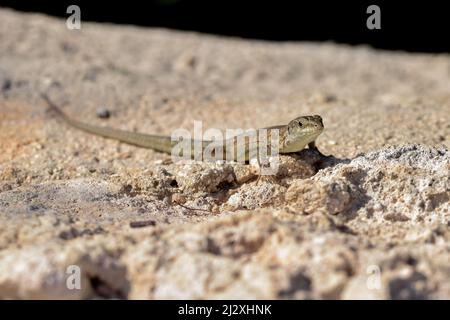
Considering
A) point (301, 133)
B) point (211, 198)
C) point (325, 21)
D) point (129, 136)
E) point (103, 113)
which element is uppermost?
point (325, 21)

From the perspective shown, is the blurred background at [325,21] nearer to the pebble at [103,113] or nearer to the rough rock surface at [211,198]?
the rough rock surface at [211,198]

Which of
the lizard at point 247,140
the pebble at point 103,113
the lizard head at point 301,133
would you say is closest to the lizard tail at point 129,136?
the lizard at point 247,140

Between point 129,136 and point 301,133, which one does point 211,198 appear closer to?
point 301,133

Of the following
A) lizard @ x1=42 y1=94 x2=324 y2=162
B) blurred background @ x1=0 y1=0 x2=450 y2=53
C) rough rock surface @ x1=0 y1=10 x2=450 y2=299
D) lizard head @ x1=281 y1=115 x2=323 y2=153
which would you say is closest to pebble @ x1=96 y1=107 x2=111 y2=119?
rough rock surface @ x1=0 y1=10 x2=450 y2=299

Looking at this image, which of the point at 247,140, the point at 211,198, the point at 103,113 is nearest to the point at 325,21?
the point at 103,113

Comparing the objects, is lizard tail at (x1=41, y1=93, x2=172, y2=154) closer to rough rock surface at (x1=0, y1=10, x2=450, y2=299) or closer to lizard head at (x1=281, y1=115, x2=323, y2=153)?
rough rock surface at (x1=0, y1=10, x2=450, y2=299)
